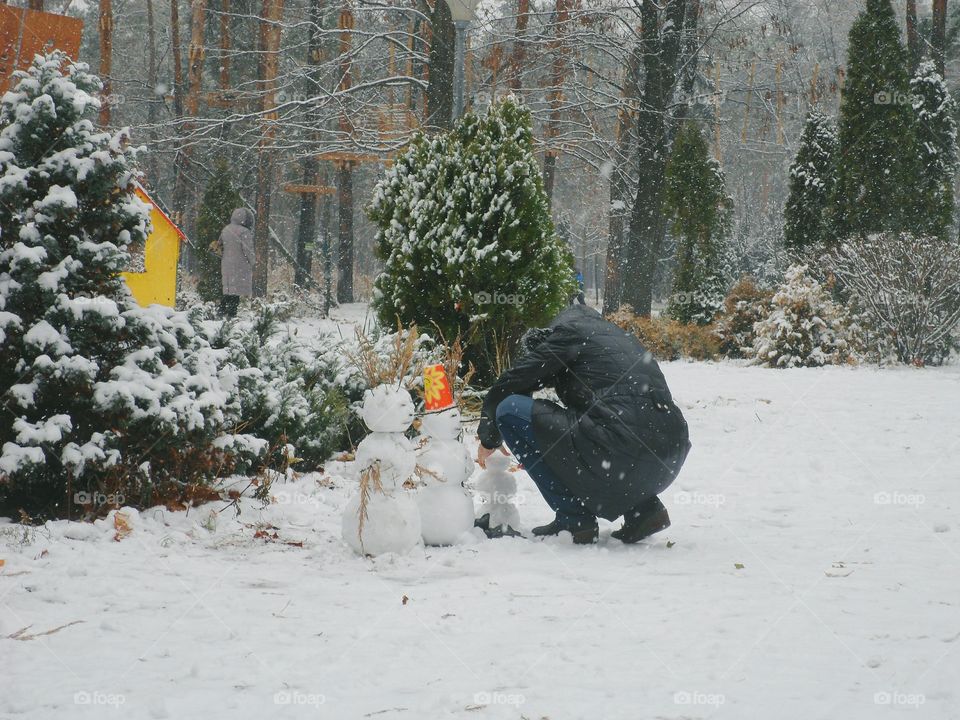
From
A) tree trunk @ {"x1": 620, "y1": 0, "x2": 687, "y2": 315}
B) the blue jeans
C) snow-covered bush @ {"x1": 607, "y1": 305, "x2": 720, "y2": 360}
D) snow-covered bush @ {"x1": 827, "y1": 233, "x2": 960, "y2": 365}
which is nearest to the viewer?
the blue jeans

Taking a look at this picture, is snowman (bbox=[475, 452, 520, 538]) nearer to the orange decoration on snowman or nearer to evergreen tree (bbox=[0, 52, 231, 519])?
the orange decoration on snowman

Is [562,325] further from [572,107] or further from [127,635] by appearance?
[572,107]

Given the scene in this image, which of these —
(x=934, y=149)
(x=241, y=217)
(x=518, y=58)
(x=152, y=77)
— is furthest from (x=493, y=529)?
(x=152, y=77)

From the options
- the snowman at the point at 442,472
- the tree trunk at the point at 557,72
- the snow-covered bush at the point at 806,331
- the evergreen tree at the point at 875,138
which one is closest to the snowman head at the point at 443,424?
the snowman at the point at 442,472

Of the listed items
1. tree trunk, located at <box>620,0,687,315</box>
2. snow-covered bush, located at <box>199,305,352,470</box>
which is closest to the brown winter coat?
tree trunk, located at <box>620,0,687,315</box>

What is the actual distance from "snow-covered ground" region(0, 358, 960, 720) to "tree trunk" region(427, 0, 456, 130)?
6.90m

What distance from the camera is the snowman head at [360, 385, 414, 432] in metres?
3.98

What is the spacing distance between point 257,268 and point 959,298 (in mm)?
15220

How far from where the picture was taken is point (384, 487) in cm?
396

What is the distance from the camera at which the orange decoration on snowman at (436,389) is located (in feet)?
13.8

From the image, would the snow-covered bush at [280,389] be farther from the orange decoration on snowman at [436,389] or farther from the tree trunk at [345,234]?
the tree trunk at [345,234]

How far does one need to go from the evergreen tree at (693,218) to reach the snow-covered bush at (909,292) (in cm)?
712

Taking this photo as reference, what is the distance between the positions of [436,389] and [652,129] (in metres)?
10.7

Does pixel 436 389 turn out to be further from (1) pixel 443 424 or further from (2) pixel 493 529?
(2) pixel 493 529
